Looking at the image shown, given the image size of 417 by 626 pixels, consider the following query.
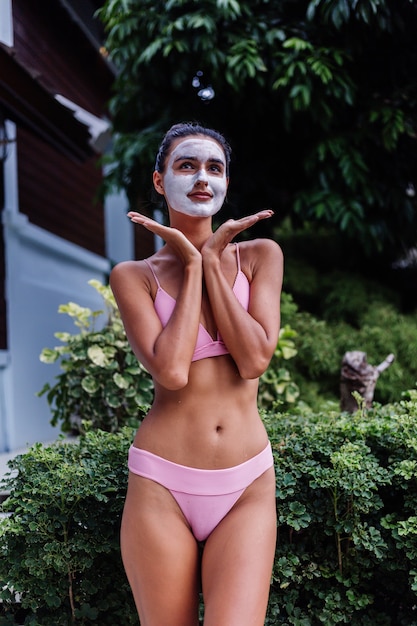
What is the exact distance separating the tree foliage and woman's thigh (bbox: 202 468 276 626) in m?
4.08

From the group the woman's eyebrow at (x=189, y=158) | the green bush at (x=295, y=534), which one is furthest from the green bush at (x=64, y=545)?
the woman's eyebrow at (x=189, y=158)

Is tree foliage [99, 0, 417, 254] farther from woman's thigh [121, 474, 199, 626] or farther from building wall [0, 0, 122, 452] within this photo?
woman's thigh [121, 474, 199, 626]

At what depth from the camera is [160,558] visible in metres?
1.82

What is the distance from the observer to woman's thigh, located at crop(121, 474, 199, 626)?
182 centimetres

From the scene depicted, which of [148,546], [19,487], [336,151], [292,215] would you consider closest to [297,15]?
[336,151]

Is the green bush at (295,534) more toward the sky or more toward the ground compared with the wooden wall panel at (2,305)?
more toward the sky

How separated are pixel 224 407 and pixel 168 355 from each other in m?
0.25

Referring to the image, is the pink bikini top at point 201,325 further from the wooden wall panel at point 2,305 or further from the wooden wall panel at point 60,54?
the wooden wall panel at point 60,54

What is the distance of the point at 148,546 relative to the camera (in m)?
1.84

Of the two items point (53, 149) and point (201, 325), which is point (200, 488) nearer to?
point (201, 325)

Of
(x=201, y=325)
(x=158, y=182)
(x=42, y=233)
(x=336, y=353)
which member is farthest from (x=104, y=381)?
(x=42, y=233)

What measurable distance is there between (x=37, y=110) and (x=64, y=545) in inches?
149

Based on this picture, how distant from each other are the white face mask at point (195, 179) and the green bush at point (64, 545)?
3.80ft

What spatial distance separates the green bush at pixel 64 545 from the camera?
249 centimetres
